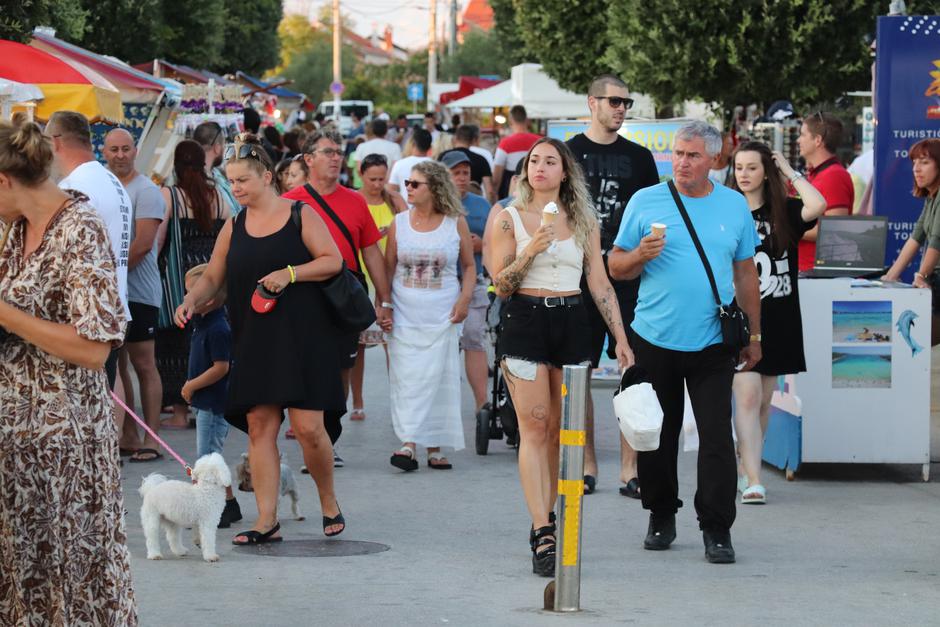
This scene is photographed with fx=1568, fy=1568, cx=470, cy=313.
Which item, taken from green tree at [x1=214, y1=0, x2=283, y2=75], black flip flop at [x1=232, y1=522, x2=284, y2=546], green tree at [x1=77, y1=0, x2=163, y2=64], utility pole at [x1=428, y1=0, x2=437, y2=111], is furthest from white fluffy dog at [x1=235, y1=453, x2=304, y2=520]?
utility pole at [x1=428, y1=0, x2=437, y2=111]

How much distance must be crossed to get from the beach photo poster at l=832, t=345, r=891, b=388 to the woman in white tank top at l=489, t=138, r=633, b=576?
236 cm

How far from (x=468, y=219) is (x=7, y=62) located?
342 cm

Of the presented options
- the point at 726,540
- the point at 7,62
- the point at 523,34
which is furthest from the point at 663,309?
the point at 523,34

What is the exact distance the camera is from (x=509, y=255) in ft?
24.0

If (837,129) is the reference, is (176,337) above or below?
below

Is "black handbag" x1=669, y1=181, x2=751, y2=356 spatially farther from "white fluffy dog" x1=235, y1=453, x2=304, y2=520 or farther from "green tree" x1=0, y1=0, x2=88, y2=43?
"green tree" x1=0, y1=0, x2=88, y2=43

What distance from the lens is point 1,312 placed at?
14.7 feet

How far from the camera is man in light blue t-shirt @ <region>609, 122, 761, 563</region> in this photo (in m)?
7.17

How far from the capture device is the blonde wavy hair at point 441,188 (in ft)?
31.8

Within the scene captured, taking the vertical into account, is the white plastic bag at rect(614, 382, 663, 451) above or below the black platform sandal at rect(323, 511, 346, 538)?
above

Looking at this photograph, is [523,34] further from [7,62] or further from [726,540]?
[726,540]

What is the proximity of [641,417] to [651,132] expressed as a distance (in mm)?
7899

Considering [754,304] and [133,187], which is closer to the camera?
[754,304]

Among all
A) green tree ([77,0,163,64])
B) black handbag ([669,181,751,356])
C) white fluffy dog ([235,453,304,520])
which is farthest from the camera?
green tree ([77,0,163,64])
